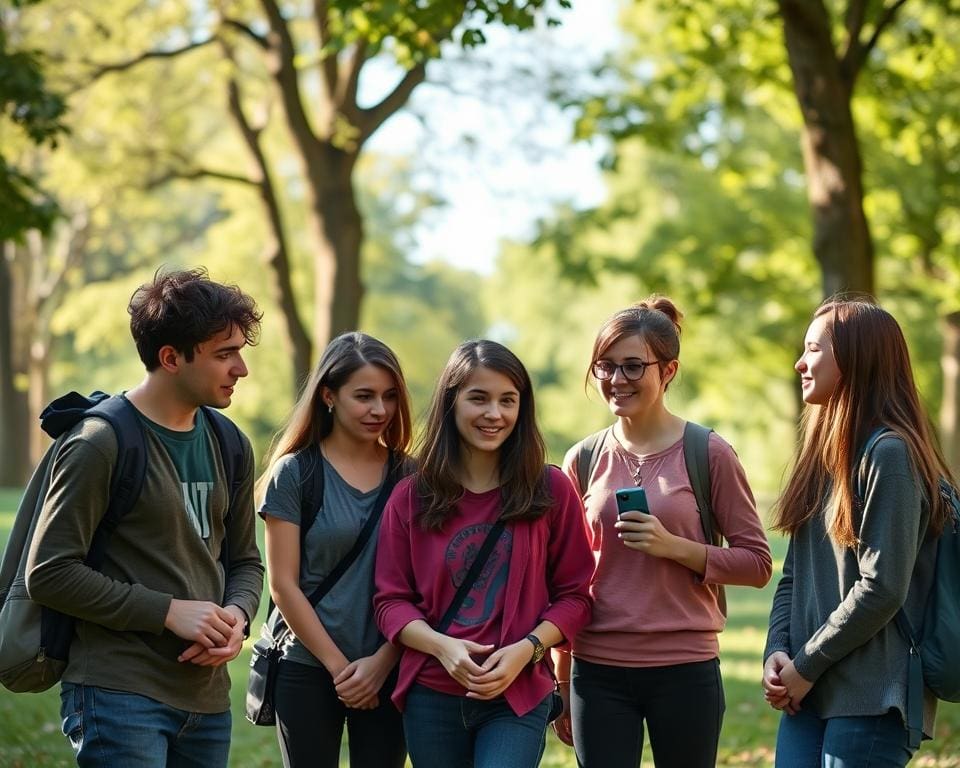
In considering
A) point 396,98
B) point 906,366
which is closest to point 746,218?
point 396,98

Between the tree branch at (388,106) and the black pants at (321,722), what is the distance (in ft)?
44.4

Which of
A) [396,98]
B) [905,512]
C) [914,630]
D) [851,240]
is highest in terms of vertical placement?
[396,98]

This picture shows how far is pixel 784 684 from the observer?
4.33 metres

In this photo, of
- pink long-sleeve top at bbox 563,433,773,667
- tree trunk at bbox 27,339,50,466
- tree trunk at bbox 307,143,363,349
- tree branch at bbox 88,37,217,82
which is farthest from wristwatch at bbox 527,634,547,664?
tree trunk at bbox 27,339,50,466

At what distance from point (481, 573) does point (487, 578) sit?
3 centimetres

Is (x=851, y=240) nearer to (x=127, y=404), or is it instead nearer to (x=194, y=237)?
(x=127, y=404)

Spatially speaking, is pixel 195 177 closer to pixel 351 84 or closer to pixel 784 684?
pixel 351 84

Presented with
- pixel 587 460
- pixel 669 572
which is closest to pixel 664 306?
pixel 587 460

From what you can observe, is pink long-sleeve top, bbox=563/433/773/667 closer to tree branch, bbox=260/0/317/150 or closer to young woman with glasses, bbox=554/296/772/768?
young woman with glasses, bbox=554/296/772/768

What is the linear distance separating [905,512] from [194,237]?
4341 cm

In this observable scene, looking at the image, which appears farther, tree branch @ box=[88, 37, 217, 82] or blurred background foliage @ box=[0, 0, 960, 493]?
tree branch @ box=[88, 37, 217, 82]

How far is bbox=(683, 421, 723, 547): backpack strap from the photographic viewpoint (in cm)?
480

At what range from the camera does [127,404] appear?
4254mm

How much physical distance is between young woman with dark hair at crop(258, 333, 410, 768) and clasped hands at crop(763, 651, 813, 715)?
1301 mm
